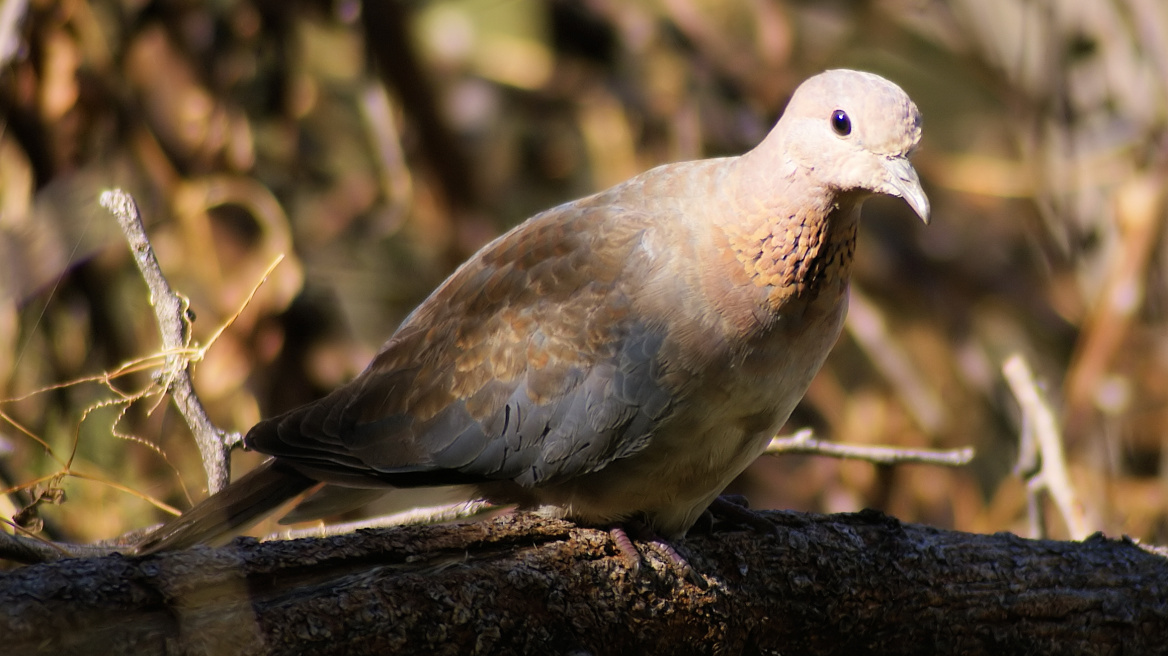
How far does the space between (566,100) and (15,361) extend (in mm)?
2622

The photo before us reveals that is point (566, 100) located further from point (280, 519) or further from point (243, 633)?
point (243, 633)

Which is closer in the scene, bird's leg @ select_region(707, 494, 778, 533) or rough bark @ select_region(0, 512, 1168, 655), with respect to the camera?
rough bark @ select_region(0, 512, 1168, 655)

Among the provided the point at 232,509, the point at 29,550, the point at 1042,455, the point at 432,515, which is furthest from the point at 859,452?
the point at 29,550

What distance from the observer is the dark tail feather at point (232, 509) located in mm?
2154

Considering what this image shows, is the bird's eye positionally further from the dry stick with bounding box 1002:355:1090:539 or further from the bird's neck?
the dry stick with bounding box 1002:355:1090:539

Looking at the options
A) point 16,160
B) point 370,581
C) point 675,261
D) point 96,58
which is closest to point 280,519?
point 370,581

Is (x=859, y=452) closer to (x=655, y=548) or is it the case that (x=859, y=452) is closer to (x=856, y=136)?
(x=655, y=548)

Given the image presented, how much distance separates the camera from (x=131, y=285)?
164 inches

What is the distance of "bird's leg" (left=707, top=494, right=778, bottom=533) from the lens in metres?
2.32

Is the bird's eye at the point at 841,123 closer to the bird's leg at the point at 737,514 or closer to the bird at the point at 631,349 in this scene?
the bird at the point at 631,349

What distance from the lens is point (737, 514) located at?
238 cm

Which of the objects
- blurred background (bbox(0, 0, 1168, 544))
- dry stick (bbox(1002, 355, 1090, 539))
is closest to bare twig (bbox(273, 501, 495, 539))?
blurred background (bbox(0, 0, 1168, 544))

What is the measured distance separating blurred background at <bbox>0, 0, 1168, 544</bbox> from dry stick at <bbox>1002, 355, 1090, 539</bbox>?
1.32m

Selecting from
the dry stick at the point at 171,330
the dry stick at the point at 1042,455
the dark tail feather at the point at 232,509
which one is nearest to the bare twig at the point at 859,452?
the dry stick at the point at 1042,455
